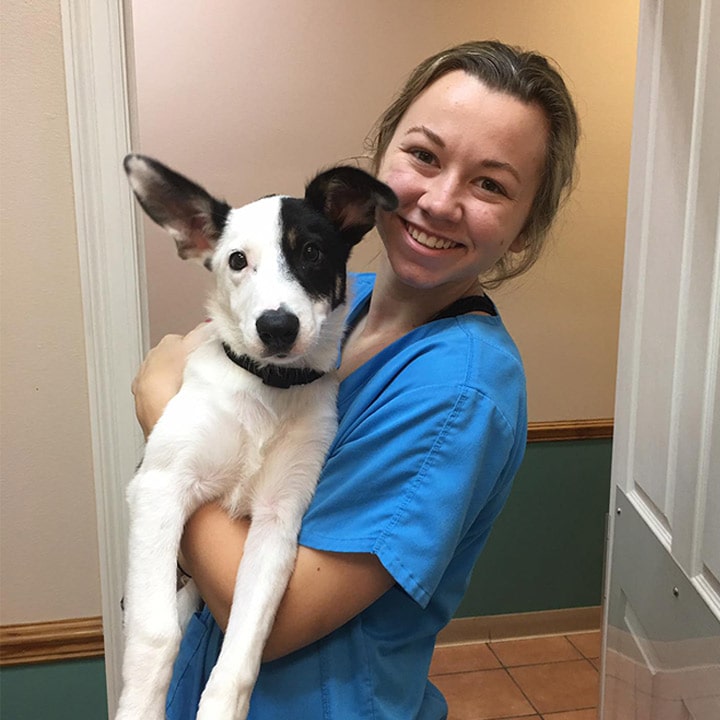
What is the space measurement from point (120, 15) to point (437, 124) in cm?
61

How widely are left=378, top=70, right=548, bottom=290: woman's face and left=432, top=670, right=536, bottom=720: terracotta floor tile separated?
1.86 metres

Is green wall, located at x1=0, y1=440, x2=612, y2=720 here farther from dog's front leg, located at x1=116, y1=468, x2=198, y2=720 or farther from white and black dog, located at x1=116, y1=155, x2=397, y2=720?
dog's front leg, located at x1=116, y1=468, x2=198, y2=720

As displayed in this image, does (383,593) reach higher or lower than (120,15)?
lower

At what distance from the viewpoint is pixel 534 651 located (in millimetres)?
2734

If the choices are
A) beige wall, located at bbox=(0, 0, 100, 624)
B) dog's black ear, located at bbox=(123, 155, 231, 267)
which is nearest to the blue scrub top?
dog's black ear, located at bbox=(123, 155, 231, 267)

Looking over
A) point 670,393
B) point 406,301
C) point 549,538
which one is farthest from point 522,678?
point 406,301

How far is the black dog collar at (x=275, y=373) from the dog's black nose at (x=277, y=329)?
0.31 feet

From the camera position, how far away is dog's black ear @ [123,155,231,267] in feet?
3.29

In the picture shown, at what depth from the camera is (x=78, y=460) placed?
1.34 meters

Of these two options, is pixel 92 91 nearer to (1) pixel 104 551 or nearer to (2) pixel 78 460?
(2) pixel 78 460

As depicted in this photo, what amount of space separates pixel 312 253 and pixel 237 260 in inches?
4.2

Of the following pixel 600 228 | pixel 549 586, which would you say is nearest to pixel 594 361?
pixel 600 228

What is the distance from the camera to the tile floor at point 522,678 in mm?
2398

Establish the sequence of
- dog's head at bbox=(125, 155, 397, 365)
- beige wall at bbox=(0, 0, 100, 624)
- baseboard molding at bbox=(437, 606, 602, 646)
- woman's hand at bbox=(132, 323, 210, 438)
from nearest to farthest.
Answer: dog's head at bbox=(125, 155, 397, 365) < woman's hand at bbox=(132, 323, 210, 438) < beige wall at bbox=(0, 0, 100, 624) < baseboard molding at bbox=(437, 606, 602, 646)
